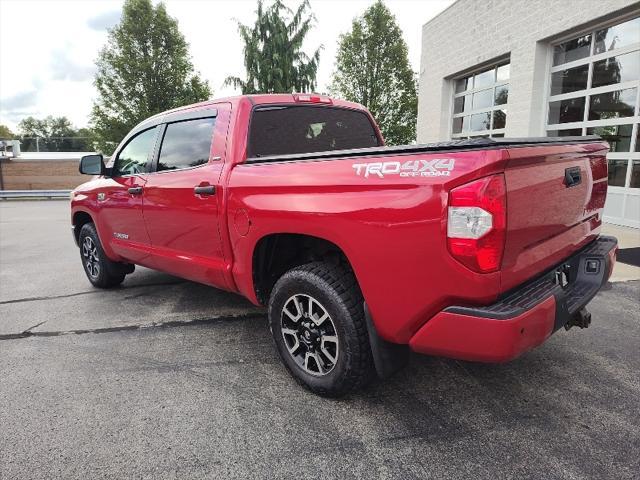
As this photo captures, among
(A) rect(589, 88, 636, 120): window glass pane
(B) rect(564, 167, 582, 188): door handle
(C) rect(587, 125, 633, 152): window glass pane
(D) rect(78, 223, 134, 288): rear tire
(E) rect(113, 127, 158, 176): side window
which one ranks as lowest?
(D) rect(78, 223, 134, 288): rear tire

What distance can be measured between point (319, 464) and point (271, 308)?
39.5 inches

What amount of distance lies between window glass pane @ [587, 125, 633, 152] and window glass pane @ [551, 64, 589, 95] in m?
0.99

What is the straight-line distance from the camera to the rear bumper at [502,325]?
190cm

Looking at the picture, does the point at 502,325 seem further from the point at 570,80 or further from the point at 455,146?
the point at 570,80

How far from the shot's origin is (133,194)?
4.03m

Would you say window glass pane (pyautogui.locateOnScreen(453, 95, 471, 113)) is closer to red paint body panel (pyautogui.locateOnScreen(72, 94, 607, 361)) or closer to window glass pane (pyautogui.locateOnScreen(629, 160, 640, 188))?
window glass pane (pyautogui.locateOnScreen(629, 160, 640, 188))

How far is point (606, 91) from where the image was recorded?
829 centimetres

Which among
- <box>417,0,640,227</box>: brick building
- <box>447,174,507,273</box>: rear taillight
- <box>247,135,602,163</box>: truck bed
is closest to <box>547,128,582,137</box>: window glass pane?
<box>417,0,640,227</box>: brick building

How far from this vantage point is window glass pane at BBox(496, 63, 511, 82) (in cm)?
1088

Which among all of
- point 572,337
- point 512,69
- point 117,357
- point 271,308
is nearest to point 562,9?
point 512,69

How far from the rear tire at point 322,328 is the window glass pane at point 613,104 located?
7.79m

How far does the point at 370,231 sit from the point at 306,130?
1.72 m

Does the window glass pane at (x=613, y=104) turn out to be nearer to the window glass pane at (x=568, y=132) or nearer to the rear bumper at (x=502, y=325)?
the window glass pane at (x=568, y=132)

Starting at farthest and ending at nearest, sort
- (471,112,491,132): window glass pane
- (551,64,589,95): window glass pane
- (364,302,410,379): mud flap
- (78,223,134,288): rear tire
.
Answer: (471,112,491,132): window glass pane, (551,64,589,95): window glass pane, (78,223,134,288): rear tire, (364,302,410,379): mud flap
